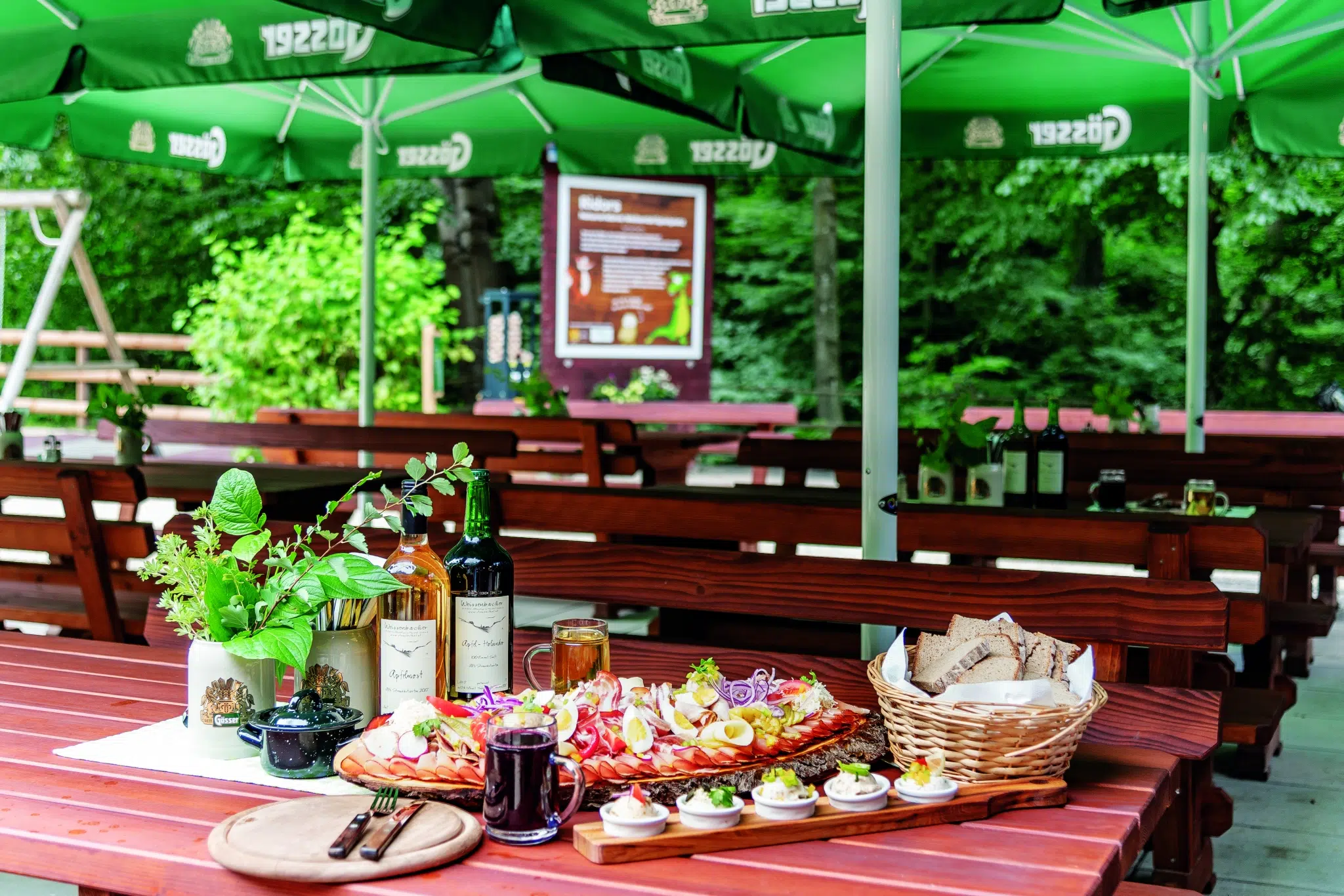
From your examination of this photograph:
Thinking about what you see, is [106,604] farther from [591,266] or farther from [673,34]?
[591,266]

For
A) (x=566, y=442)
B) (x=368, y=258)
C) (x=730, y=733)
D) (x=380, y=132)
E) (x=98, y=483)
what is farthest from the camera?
(x=380, y=132)

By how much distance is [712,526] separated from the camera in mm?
2934

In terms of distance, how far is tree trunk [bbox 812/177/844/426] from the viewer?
1563cm

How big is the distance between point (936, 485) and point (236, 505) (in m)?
2.30

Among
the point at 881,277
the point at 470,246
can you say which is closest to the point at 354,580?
the point at 881,277

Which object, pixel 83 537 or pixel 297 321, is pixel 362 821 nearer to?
pixel 83 537

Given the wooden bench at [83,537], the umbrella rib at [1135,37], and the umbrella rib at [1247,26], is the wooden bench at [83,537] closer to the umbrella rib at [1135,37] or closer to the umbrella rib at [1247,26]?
the umbrella rib at [1135,37]

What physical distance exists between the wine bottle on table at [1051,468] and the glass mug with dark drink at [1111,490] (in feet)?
0.34

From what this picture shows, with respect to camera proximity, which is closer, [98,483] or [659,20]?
[98,483]

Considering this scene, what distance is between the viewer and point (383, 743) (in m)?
1.47

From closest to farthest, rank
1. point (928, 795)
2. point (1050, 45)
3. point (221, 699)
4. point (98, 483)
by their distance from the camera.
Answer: point (928, 795) < point (221, 699) < point (98, 483) < point (1050, 45)

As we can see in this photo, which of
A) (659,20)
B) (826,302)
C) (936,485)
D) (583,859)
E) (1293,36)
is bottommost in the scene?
(583,859)

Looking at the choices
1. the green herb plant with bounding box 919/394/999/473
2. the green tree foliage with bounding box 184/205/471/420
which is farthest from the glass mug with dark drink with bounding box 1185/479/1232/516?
the green tree foliage with bounding box 184/205/471/420

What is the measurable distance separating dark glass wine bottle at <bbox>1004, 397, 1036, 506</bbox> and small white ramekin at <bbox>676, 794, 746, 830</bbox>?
2423 millimetres
